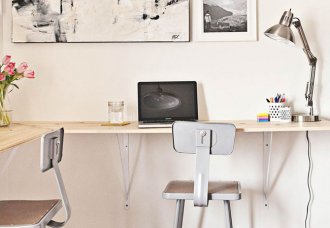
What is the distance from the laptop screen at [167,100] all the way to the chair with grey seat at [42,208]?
2.35 ft

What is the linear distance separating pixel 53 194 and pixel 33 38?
3.15 feet

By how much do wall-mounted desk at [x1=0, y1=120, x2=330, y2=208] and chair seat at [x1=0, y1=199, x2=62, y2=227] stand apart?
0.28m

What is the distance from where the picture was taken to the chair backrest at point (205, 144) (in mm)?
1900

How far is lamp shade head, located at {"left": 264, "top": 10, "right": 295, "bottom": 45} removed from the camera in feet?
7.28

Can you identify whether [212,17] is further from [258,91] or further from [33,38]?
[33,38]

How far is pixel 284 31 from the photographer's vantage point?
2.23 m

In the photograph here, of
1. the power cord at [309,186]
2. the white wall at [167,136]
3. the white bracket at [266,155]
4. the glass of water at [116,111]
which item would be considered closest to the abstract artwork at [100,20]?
the white wall at [167,136]

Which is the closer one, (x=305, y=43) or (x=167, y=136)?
(x=305, y=43)

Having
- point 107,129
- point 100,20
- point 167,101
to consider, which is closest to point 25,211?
point 107,129

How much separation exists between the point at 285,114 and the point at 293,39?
41 cm

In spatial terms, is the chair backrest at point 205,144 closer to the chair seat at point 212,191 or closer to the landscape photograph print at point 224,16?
the chair seat at point 212,191

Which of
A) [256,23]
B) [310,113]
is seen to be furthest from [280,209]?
[256,23]

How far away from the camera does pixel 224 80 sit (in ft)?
8.25

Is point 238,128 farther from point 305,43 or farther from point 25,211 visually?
point 25,211
